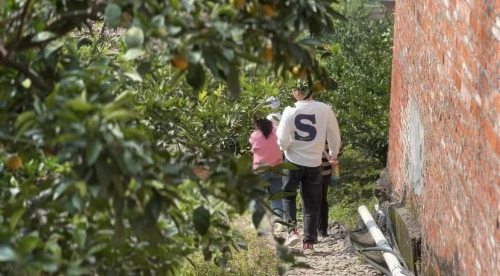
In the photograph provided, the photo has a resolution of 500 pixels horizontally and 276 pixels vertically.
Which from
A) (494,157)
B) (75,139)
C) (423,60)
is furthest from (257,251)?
(75,139)

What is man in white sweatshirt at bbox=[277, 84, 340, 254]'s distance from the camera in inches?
356

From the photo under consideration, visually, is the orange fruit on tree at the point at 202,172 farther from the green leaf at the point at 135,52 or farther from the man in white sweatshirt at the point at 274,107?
the man in white sweatshirt at the point at 274,107

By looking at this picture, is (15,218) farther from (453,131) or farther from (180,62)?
(453,131)

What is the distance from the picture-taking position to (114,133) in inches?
106

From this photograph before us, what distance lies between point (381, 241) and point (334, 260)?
0.64 m

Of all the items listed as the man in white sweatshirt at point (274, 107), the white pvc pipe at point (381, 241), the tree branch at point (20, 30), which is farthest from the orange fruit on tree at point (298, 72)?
the white pvc pipe at point (381, 241)

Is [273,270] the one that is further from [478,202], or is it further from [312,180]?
[478,202]

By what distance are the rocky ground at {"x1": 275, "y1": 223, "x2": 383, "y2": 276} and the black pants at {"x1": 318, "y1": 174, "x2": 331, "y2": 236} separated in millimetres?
113

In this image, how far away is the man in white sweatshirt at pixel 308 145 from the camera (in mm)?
9031

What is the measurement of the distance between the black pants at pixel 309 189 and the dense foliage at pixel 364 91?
3.29 meters

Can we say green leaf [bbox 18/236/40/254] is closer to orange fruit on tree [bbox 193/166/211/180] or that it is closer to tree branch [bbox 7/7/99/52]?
orange fruit on tree [bbox 193/166/211/180]

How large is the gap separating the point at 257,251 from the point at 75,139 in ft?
21.1

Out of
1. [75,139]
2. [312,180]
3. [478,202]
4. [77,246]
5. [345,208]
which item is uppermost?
[75,139]

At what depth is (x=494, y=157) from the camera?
16.1ft
